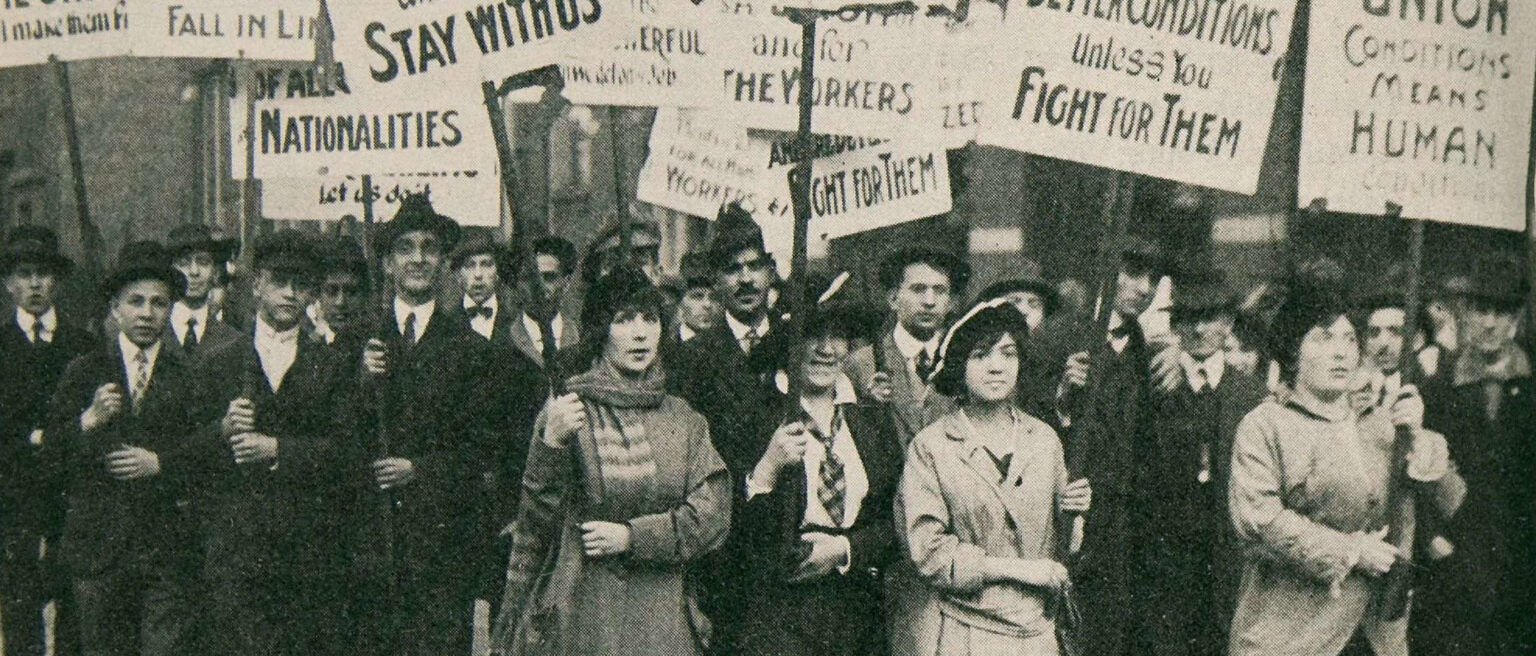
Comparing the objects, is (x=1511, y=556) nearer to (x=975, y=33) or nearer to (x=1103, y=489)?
(x=1103, y=489)

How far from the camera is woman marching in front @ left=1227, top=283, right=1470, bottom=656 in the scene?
7.11 m

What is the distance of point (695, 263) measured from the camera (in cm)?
869

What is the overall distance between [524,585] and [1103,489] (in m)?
2.05

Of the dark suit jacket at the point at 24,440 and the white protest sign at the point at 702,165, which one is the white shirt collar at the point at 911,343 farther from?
the dark suit jacket at the point at 24,440

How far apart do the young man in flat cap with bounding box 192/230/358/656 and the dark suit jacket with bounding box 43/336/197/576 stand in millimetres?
112

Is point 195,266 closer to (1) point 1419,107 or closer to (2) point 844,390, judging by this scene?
(2) point 844,390

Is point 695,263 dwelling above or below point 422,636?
above

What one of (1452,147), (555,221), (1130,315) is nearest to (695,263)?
(1130,315)

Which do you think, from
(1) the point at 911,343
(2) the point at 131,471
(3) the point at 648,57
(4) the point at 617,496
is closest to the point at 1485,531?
(1) the point at 911,343

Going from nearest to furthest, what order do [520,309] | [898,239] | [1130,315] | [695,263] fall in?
[1130,315], [695,263], [520,309], [898,239]

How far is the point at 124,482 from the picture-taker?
27.5 ft

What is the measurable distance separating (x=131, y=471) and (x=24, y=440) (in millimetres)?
820

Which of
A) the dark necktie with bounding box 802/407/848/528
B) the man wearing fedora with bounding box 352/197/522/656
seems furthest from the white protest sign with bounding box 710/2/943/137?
the man wearing fedora with bounding box 352/197/522/656

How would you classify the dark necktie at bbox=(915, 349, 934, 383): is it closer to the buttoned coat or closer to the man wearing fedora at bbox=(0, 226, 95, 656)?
the buttoned coat
